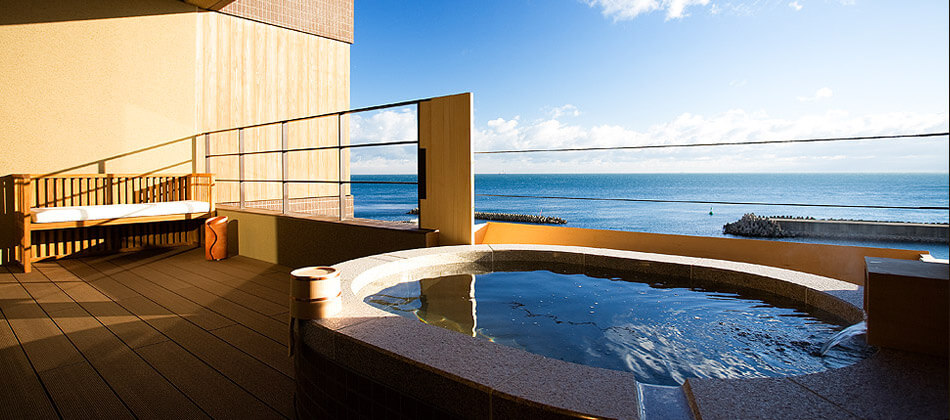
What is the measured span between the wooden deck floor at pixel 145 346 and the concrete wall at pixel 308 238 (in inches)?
13.7

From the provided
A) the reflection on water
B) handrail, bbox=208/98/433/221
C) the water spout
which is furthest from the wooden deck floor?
the water spout

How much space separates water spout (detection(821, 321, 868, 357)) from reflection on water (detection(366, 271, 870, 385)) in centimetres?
3

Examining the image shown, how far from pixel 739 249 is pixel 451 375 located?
2.41m

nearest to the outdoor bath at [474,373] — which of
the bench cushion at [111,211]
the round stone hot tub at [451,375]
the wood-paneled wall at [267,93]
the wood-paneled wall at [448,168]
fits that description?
the round stone hot tub at [451,375]

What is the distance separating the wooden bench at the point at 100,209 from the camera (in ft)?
11.8

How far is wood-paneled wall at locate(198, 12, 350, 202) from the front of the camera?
17.0 ft

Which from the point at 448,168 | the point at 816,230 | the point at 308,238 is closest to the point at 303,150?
the point at 308,238

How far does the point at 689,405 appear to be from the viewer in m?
0.94

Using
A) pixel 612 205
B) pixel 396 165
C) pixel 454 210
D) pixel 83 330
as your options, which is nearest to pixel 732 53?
pixel 612 205

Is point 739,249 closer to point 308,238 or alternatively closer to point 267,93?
point 308,238

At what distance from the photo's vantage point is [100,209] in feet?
12.5

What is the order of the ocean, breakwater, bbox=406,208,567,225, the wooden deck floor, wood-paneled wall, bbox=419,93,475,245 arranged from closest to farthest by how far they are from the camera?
1. the wooden deck floor
2. wood-paneled wall, bbox=419,93,475,245
3. breakwater, bbox=406,208,567,225
4. the ocean

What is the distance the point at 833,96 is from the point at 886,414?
111 ft

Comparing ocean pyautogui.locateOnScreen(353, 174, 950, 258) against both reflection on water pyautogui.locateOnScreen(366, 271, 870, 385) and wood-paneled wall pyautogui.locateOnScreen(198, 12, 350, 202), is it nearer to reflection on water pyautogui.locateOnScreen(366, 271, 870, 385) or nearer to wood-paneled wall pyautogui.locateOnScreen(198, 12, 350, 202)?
wood-paneled wall pyautogui.locateOnScreen(198, 12, 350, 202)
